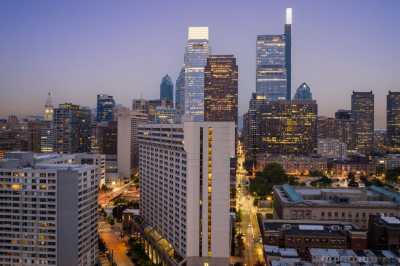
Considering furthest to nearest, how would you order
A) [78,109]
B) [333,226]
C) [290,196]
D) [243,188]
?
[78,109] → [243,188] → [290,196] → [333,226]

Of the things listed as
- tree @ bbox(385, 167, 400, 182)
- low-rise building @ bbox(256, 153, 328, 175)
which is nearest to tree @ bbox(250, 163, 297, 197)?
low-rise building @ bbox(256, 153, 328, 175)

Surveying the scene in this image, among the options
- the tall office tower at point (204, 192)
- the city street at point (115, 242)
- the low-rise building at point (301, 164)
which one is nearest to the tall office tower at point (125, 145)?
the low-rise building at point (301, 164)

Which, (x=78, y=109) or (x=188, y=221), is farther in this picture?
(x=78, y=109)

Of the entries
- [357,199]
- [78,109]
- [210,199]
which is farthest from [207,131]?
[78,109]

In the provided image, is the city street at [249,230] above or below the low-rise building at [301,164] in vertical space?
below

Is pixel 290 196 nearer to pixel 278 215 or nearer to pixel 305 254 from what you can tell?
pixel 278 215

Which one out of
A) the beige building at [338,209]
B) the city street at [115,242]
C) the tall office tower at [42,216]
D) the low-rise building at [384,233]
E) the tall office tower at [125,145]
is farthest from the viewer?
the tall office tower at [125,145]

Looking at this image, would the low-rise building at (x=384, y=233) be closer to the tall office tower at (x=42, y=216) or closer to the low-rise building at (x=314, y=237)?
the low-rise building at (x=314, y=237)
